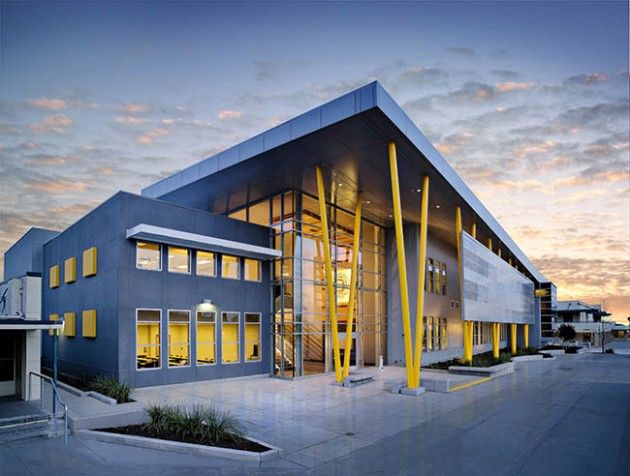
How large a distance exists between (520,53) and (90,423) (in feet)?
55.4

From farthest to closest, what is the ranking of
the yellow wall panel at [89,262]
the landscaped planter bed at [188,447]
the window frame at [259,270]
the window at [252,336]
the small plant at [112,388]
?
the window frame at [259,270], the window at [252,336], the yellow wall panel at [89,262], the small plant at [112,388], the landscaped planter bed at [188,447]

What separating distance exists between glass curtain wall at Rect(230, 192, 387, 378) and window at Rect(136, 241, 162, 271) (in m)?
5.98

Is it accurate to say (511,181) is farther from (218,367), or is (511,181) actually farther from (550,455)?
(550,455)

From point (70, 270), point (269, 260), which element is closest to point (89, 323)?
point (70, 270)

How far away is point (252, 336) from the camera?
2272 centimetres

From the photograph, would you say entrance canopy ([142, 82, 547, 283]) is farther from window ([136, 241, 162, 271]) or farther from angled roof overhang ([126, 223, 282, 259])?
window ([136, 241, 162, 271])

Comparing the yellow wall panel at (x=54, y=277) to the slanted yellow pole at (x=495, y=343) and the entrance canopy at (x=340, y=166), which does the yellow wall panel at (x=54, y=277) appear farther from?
the slanted yellow pole at (x=495, y=343)

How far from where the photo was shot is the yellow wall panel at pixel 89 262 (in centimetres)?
1939

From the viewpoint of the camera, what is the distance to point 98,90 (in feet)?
56.4

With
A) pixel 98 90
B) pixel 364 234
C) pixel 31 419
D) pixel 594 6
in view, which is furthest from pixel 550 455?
pixel 364 234

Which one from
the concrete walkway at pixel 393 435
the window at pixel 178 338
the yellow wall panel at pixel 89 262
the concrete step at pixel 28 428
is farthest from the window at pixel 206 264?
the concrete step at pixel 28 428

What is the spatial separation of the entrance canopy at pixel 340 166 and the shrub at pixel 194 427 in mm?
9418

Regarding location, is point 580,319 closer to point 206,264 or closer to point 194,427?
point 206,264

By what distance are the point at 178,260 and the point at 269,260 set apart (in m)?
5.08
